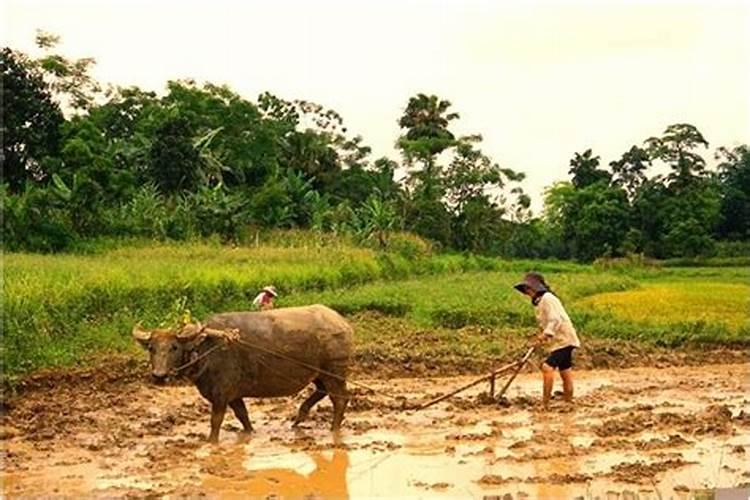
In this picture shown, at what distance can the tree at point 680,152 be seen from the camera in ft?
114

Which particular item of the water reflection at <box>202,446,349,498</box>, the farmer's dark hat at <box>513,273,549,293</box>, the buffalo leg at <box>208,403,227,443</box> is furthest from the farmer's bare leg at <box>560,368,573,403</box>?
the buffalo leg at <box>208,403,227,443</box>

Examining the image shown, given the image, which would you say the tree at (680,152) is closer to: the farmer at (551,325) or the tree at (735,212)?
the tree at (735,212)

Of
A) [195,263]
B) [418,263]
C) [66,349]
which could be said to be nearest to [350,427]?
[66,349]

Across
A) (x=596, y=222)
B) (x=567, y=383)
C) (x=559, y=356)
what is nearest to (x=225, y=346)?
(x=559, y=356)

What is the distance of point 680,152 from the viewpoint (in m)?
35.5

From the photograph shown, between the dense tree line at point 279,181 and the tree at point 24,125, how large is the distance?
42mm

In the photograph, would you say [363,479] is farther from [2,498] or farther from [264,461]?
[2,498]

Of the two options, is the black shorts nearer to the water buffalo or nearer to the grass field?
the water buffalo

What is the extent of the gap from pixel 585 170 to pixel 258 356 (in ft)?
112

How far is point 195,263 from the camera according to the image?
57.6 ft

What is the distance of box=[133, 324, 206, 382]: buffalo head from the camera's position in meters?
7.73

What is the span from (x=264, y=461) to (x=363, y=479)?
0.86 metres

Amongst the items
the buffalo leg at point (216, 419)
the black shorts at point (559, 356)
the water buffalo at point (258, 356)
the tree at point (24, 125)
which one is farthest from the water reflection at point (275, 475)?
the tree at point (24, 125)

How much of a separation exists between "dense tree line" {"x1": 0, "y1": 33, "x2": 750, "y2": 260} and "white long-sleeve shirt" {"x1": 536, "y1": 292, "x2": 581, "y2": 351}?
13.1 meters
